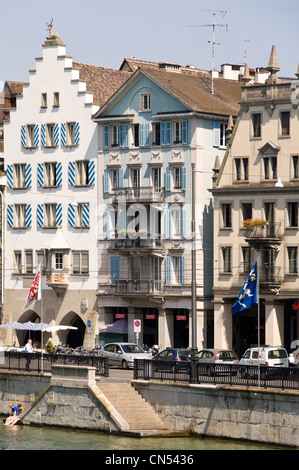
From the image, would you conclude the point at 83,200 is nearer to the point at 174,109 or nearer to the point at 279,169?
the point at 174,109

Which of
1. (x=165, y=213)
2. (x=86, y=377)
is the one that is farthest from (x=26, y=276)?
(x=86, y=377)

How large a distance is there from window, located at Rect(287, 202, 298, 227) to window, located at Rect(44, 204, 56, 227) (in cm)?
2048

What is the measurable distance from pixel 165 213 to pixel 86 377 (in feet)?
86.8

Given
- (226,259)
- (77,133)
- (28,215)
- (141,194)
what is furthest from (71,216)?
(226,259)

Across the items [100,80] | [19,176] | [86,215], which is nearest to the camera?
[86,215]

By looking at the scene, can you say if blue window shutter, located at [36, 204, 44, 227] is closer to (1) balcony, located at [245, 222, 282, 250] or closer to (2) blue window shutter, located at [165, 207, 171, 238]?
(2) blue window shutter, located at [165, 207, 171, 238]

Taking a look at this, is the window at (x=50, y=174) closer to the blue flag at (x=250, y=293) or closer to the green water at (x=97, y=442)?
the blue flag at (x=250, y=293)

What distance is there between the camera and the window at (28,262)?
110 meters

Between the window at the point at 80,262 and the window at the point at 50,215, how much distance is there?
9.70 feet

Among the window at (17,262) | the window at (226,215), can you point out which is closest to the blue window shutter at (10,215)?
the window at (17,262)

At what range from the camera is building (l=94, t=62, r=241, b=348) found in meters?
99.9

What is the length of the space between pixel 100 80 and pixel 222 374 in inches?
1650

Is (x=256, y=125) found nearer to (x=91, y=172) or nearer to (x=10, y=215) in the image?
(x=91, y=172)

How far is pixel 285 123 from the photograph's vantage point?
9456 centimetres
